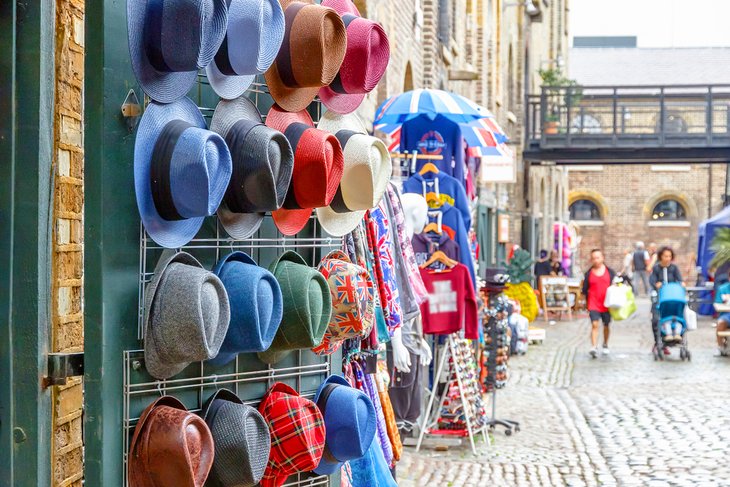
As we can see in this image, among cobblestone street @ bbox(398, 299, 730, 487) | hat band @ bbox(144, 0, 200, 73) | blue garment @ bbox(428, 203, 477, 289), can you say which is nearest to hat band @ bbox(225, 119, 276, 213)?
hat band @ bbox(144, 0, 200, 73)

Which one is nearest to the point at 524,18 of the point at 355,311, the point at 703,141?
the point at 703,141

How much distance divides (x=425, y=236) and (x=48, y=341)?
545cm

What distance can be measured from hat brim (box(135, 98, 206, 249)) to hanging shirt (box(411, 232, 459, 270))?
5358mm

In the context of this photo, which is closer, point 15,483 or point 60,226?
point 15,483

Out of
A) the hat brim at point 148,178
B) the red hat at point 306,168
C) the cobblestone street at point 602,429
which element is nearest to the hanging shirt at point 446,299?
the cobblestone street at point 602,429

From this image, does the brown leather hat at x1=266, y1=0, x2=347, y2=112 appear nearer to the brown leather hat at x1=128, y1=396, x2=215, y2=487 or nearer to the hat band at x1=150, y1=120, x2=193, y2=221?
the hat band at x1=150, y1=120, x2=193, y2=221

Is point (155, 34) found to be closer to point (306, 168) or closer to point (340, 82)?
point (306, 168)

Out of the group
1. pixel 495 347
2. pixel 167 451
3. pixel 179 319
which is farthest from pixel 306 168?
pixel 495 347

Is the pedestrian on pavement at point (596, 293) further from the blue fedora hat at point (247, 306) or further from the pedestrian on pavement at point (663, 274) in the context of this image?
the blue fedora hat at point (247, 306)

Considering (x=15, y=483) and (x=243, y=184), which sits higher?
(x=243, y=184)

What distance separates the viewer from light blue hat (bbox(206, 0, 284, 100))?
10.8ft

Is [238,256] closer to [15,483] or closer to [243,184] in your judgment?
[243,184]

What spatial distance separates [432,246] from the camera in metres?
8.55

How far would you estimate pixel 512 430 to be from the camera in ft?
32.8
